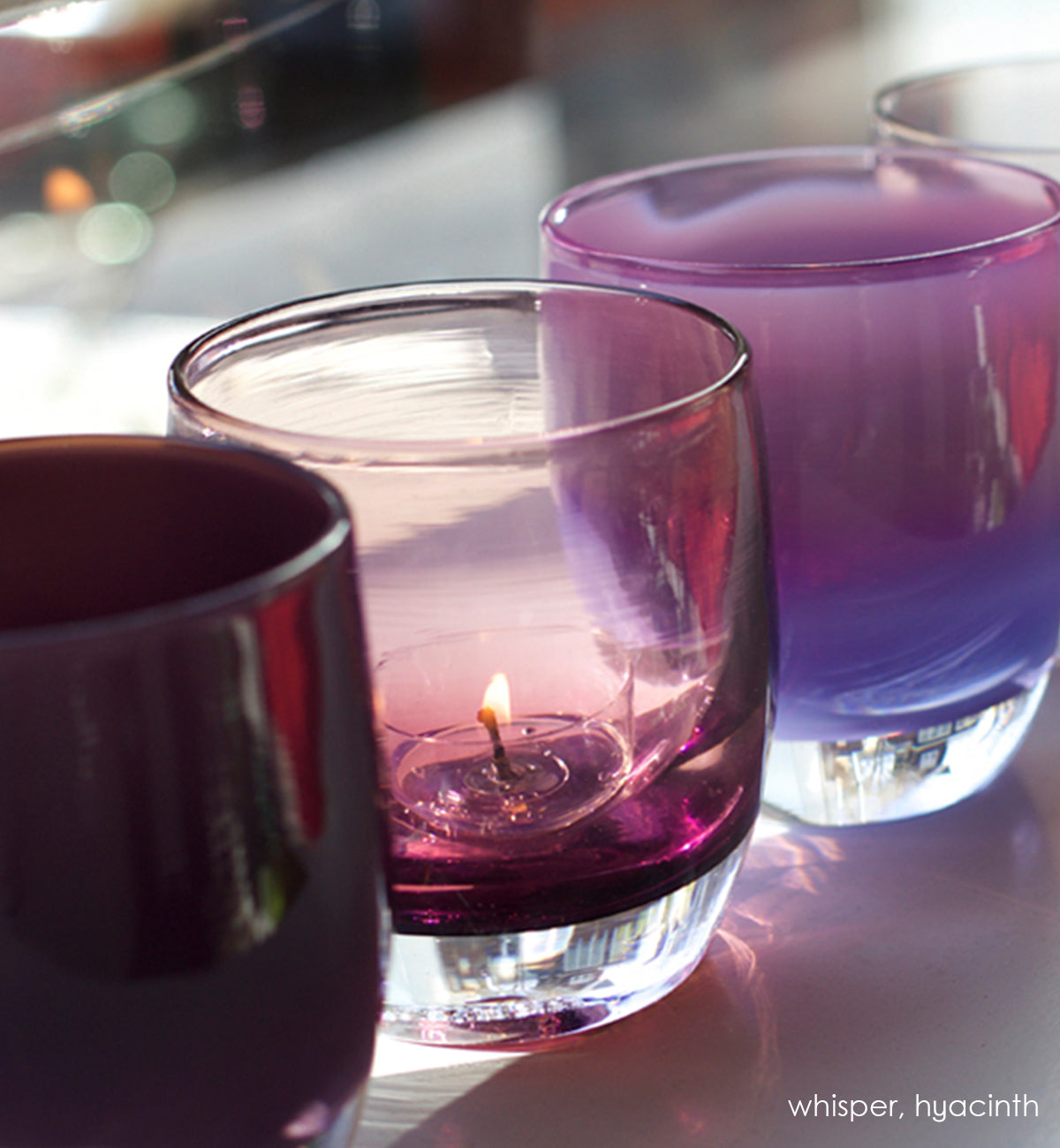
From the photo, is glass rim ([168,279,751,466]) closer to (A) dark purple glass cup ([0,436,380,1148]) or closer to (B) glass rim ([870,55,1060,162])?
(A) dark purple glass cup ([0,436,380,1148])

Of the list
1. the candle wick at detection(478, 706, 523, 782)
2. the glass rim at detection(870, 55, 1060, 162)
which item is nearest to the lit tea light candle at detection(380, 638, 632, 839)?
the candle wick at detection(478, 706, 523, 782)

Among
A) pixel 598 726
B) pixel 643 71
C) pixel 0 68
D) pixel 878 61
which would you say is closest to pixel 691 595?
pixel 598 726

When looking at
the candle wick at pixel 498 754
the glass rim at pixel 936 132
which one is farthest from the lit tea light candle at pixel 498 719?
the glass rim at pixel 936 132

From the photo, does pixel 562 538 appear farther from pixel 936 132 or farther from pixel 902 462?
pixel 936 132

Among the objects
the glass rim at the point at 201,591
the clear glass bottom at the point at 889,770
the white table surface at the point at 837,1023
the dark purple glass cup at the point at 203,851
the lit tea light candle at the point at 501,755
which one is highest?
the glass rim at the point at 201,591

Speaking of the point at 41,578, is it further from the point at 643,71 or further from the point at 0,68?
the point at 643,71

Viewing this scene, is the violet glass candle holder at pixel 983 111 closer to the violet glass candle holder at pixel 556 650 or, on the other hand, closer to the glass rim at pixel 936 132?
the glass rim at pixel 936 132
